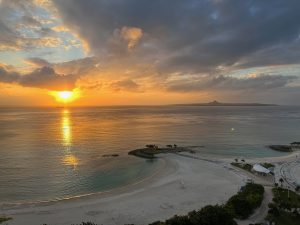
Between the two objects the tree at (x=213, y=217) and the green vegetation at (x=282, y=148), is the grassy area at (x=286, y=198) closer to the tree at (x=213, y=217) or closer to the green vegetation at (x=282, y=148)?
the tree at (x=213, y=217)

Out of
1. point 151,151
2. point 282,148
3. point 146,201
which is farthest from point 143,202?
point 282,148

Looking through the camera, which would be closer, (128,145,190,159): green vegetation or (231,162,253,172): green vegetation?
(231,162,253,172): green vegetation

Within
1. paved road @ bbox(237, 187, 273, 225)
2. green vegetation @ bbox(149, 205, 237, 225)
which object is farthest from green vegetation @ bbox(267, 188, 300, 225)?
green vegetation @ bbox(149, 205, 237, 225)

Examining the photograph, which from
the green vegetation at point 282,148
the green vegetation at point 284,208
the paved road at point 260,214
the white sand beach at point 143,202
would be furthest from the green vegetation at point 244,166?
the green vegetation at point 282,148

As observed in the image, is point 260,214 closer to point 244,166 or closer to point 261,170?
point 261,170

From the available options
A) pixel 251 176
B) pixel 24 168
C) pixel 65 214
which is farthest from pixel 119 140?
pixel 65 214

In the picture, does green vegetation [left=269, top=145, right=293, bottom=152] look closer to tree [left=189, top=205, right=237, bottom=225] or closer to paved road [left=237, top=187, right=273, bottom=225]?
paved road [left=237, top=187, right=273, bottom=225]

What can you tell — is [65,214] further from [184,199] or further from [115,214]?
[184,199]
